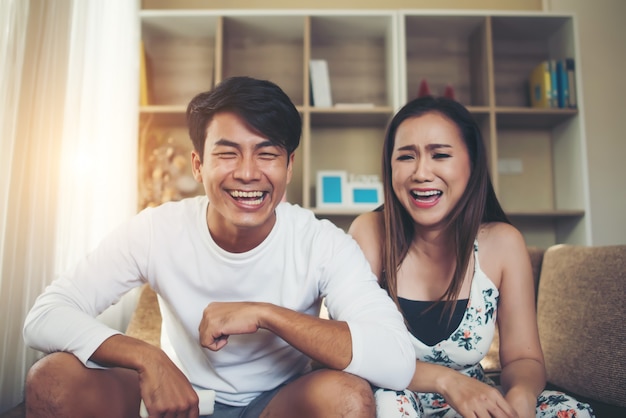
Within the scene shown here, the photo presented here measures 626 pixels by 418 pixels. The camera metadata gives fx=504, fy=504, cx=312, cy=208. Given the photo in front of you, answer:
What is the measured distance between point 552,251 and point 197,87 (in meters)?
2.10

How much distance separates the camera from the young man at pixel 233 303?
39.2 inches

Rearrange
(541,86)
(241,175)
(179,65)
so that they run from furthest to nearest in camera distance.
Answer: (179,65), (541,86), (241,175)

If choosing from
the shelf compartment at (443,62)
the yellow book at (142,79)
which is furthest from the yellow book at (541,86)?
the yellow book at (142,79)

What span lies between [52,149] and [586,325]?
1.67 meters

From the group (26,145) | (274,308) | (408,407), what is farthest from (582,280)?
(26,145)

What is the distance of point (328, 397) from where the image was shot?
968 millimetres

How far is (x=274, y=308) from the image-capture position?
1033 mm

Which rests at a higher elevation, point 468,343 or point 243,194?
point 243,194

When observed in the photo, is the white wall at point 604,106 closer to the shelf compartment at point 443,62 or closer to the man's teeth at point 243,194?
the shelf compartment at point 443,62

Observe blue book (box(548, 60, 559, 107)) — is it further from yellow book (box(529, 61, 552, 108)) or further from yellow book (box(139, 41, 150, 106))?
yellow book (box(139, 41, 150, 106))

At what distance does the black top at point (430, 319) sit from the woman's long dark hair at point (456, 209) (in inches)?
1.1

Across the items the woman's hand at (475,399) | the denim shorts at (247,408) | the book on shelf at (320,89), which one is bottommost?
the denim shorts at (247,408)

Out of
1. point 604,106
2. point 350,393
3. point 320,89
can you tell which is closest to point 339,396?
point 350,393

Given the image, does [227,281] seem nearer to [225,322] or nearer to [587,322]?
[225,322]
